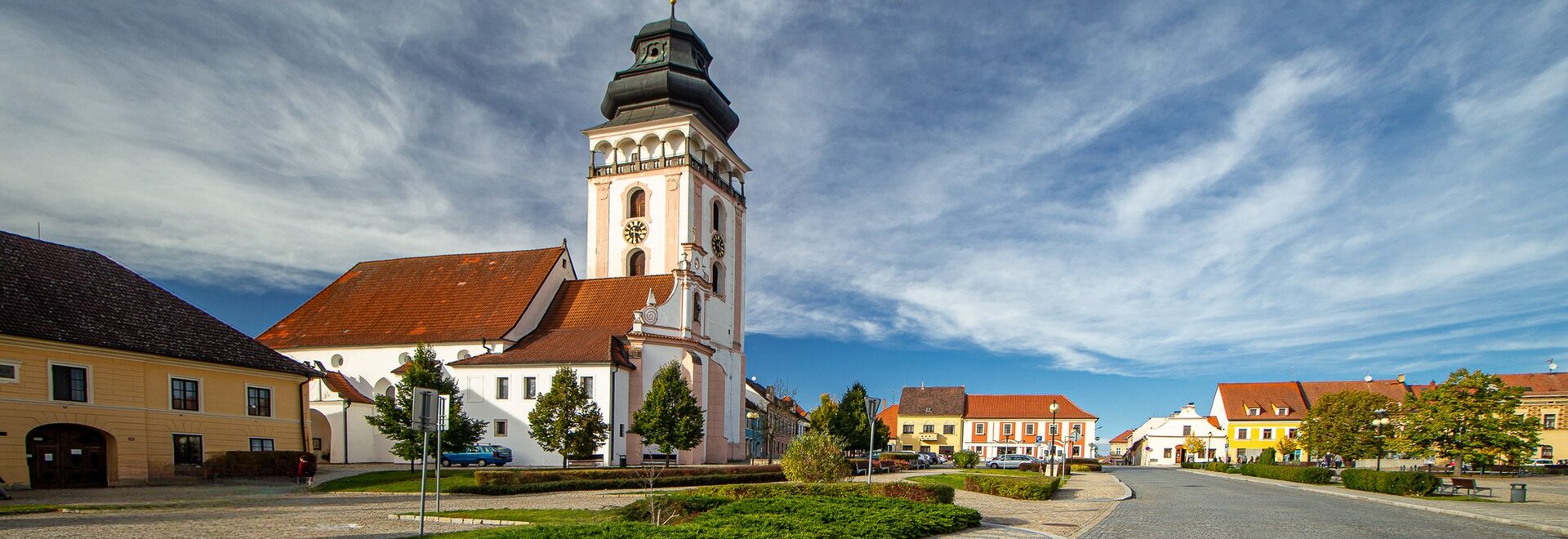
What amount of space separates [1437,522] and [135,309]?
3782 cm

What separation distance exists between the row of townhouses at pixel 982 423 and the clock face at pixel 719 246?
119 feet

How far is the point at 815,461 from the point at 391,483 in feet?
44.6

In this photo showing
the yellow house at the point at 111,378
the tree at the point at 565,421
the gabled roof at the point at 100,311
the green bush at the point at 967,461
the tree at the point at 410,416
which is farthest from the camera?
the green bush at the point at 967,461

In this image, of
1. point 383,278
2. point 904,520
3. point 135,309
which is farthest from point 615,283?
point 904,520

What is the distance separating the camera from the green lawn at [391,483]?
2484 centimetres

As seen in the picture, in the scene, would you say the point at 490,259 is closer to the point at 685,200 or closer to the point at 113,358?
the point at 685,200

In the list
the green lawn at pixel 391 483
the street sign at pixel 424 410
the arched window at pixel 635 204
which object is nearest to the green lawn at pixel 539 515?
the street sign at pixel 424 410

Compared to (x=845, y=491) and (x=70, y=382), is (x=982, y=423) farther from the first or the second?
(x=70, y=382)

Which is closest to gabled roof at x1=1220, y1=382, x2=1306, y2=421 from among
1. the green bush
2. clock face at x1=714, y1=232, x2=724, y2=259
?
the green bush

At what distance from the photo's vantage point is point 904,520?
540 inches

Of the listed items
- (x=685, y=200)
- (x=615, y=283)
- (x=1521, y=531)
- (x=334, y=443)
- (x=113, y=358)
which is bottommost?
(x=334, y=443)

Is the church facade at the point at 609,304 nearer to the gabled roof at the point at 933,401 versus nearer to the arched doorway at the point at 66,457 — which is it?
the arched doorway at the point at 66,457

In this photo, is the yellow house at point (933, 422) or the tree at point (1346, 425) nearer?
the tree at point (1346, 425)

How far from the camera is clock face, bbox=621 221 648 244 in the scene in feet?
180
